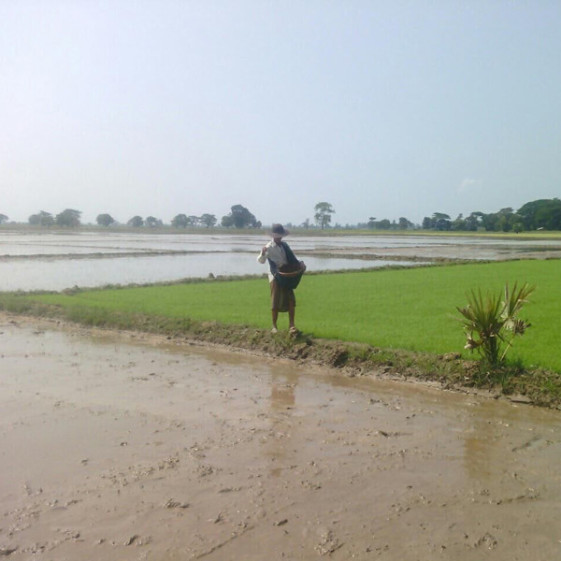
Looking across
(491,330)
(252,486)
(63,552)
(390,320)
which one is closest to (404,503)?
(252,486)

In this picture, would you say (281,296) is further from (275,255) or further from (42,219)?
(42,219)

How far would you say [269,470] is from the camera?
178 inches

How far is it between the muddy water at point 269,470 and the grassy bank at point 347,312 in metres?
1.13

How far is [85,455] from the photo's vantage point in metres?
4.79

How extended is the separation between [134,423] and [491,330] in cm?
378

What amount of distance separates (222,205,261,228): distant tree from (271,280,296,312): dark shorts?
297ft

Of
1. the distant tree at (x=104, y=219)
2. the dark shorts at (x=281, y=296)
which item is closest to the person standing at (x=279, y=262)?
the dark shorts at (x=281, y=296)

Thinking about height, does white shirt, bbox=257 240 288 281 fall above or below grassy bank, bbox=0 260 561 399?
above

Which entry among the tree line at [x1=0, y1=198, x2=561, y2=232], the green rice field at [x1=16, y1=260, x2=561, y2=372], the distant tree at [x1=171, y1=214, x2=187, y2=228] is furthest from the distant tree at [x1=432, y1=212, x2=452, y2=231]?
the green rice field at [x1=16, y1=260, x2=561, y2=372]

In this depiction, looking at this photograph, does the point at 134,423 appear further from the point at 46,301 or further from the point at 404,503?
the point at 46,301

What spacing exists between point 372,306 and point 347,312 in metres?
0.80

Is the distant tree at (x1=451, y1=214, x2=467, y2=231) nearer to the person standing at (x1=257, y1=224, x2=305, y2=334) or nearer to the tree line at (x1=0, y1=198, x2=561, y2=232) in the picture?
the tree line at (x1=0, y1=198, x2=561, y2=232)

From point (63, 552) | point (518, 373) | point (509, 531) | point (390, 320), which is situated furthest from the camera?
point (390, 320)

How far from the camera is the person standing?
28.6ft
